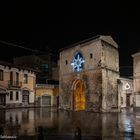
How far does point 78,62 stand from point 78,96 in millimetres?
5884

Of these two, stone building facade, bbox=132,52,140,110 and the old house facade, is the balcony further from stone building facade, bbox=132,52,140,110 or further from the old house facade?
stone building facade, bbox=132,52,140,110

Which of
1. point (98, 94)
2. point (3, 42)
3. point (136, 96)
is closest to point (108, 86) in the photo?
point (98, 94)

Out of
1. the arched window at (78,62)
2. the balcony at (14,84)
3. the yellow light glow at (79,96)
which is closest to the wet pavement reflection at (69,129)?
the arched window at (78,62)

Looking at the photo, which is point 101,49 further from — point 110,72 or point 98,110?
point 98,110

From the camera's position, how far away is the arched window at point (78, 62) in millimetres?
37406

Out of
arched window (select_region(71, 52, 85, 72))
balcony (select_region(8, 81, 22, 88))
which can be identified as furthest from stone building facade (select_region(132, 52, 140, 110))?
balcony (select_region(8, 81, 22, 88))

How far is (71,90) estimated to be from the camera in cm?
3944

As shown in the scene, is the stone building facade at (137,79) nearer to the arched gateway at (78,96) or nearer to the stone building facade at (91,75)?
the stone building facade at (91,75)

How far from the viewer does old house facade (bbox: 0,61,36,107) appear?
42688 millimetres

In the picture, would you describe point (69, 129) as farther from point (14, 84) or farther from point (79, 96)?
point (14, 84)

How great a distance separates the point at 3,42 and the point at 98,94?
28609 mm

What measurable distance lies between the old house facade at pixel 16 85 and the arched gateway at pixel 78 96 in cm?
1205

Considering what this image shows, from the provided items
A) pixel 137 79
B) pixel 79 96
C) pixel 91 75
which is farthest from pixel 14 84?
pixel 137 79

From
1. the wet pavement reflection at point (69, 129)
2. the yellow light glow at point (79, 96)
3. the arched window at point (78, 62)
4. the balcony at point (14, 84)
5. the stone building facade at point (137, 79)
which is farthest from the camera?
the stone building facade at point (137, 79)
